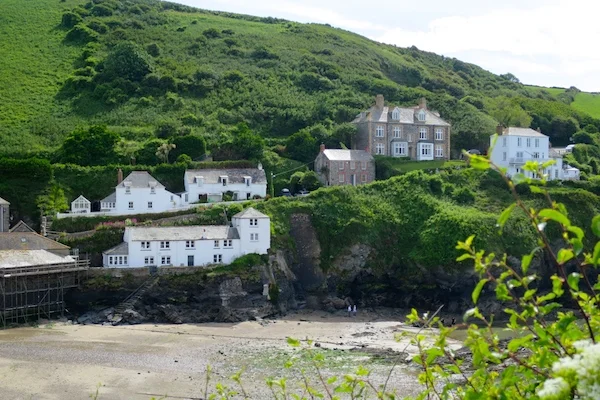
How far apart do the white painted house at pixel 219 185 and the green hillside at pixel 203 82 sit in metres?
5.88

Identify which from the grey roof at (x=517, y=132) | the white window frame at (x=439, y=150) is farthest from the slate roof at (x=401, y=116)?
the grey roof at (x=517, y=132)

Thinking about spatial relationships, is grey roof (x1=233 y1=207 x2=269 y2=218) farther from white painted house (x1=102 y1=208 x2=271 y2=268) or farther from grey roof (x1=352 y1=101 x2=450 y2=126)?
grey roof (x1=352 y1=101 x2=450 y2=126)

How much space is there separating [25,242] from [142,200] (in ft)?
34.2

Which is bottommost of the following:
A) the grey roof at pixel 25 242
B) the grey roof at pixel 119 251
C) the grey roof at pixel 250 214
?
the grey roof at pixel 119 251

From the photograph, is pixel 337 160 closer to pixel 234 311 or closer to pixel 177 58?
pixel 234 311

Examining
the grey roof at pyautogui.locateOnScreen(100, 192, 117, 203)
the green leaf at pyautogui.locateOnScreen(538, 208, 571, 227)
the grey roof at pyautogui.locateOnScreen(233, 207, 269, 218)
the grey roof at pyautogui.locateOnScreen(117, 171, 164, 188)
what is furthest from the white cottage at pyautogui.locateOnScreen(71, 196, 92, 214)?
the green leaf at pyautogui.locateOnScreen(538, 208, 571, 227)

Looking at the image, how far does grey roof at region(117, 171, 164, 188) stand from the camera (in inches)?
2194

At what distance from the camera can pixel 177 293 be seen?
156 feet

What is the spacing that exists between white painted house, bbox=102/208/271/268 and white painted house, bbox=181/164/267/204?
698 centimetres

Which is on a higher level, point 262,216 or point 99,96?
point 99,96

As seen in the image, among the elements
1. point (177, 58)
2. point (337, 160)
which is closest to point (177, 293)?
point (337, 160)

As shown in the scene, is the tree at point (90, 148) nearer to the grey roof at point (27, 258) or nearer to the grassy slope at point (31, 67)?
the grassy slope at point (31, 67)

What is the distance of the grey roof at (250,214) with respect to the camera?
50.7 m

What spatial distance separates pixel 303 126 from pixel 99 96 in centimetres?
2247
